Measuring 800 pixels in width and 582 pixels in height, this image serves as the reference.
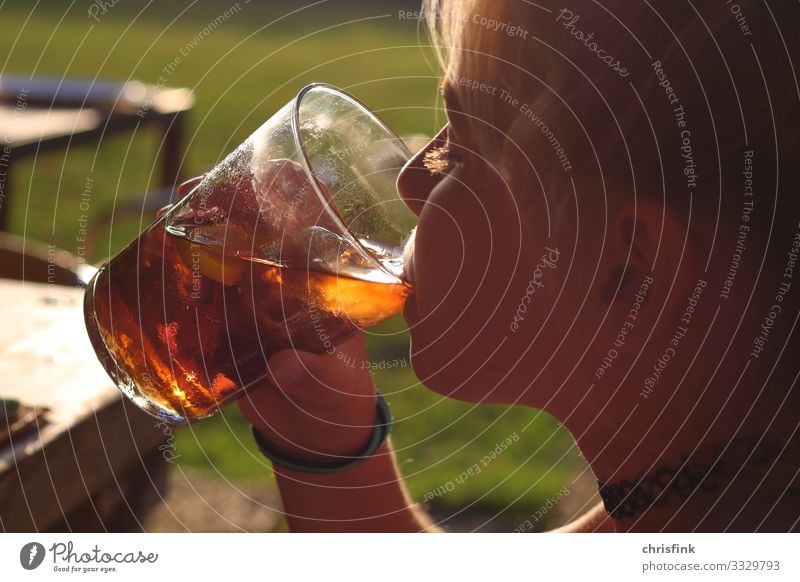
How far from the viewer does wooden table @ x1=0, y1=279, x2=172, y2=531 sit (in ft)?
2.04

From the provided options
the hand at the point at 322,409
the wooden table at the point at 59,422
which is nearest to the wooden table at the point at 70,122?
the wooden table at the point at 59,422

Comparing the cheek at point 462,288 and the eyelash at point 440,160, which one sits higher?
the eyelash at point 440,160

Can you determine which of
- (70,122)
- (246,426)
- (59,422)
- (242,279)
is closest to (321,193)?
(242,279)

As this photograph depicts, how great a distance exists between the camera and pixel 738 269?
1.81ft

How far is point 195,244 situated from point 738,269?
1.06 ft

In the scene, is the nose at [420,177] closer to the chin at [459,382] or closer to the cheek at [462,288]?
the cheek at [462,288]

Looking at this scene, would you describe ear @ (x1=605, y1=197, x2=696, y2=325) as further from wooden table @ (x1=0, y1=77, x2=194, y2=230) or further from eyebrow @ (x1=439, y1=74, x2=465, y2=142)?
wooden table @ (x1=0, y1=77, x2=194, y2=230)

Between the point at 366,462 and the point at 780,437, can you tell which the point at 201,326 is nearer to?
the point at 366,462

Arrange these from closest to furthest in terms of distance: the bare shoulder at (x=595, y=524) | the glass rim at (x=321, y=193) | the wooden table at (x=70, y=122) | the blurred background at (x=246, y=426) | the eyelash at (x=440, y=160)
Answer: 1. the glass rim at (x=321, y=193)
2. the eyelash at (x=440, y=160)
3. the bare shoulder at (x=595, y=524)
4. the wooden table at (x=70, y=122)
5. the blurred background at (x=246, y=426)

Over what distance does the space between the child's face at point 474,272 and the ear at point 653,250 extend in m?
0.04

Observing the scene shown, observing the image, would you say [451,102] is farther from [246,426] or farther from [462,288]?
[246,426]

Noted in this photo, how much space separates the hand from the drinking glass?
0.09 meters

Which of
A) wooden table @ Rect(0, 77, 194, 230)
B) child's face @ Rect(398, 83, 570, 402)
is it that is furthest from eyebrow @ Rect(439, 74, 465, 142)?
wooden table @ Rect(0, 77, 194, 230)

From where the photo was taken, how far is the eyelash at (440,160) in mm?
596
